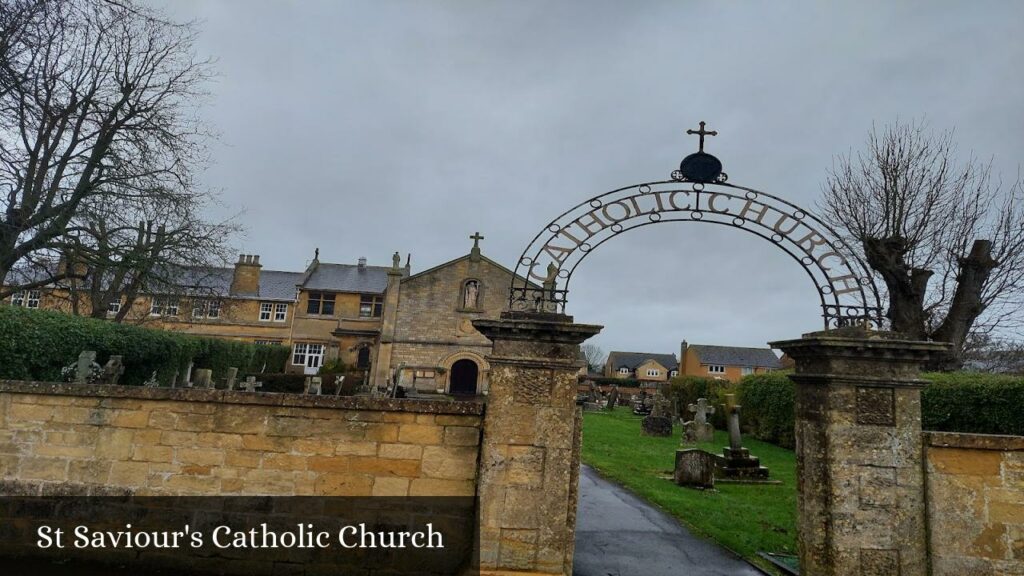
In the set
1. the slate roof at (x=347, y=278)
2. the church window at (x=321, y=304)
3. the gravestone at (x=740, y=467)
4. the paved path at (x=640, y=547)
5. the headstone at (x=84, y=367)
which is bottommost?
the paved path at (x=640, y=547)

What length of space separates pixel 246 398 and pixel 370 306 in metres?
35.4

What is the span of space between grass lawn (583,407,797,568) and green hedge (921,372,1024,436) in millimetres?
3485

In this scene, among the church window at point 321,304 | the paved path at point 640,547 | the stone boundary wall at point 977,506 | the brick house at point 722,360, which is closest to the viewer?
the stone boundary wall at point 977,506

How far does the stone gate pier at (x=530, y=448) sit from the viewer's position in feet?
14.5

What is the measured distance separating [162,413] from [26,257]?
9.76 meters

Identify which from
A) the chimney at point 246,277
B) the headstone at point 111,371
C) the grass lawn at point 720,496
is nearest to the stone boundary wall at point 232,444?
the grass lawn at point 720,496

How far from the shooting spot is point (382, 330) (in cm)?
3209

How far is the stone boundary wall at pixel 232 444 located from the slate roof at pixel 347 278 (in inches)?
1369

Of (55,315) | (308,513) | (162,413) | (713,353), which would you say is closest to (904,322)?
(308,513)

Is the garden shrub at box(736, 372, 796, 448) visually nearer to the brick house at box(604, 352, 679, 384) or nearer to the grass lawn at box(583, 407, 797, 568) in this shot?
the grass lawn at box(583, 407, 797, 568)

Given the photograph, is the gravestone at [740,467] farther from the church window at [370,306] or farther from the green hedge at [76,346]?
the church window at [370,306]

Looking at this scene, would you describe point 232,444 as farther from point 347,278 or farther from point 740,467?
point 347,278

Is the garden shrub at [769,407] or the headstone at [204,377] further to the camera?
the garden shrub at [769,407]

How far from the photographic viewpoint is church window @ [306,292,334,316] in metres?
38.8
